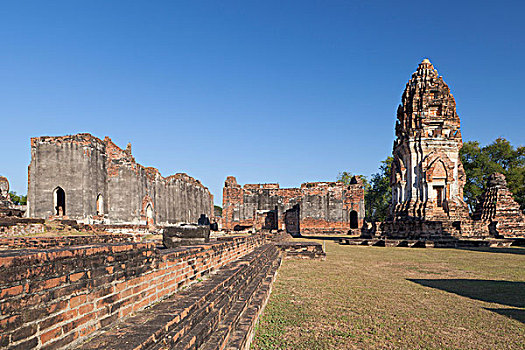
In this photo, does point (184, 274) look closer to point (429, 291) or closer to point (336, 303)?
point (336, 303)

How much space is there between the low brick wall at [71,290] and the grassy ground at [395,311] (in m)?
1.31

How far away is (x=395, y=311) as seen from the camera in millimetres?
4770

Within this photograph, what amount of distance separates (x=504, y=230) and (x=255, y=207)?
1896cm

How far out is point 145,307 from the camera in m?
2.99

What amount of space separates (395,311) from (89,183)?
1944 cm

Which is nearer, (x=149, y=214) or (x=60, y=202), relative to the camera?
(x=60, y=202)

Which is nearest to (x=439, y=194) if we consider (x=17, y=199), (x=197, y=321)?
(x=197, y=321)

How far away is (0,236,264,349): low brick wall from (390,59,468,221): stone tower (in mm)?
18973

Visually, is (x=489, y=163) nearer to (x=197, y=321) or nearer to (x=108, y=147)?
(x=108, y=147)

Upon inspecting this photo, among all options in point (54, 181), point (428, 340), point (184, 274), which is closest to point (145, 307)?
point (184, 274)

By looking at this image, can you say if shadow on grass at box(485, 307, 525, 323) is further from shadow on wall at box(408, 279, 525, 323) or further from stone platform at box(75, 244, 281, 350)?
stone platform at box(75, 244, 281, 350)

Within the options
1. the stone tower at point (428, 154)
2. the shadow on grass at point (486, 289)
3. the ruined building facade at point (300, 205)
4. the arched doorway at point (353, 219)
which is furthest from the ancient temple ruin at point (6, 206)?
the arched doorway at point (353, 219)

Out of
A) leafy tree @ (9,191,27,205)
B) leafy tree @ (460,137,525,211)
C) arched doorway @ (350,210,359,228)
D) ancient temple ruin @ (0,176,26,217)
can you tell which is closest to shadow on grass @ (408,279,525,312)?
ancient temple ruin @ (0,176,26,217)

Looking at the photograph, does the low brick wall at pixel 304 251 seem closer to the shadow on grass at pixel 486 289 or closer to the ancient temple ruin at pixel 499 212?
the shadow on grass at pixel 486 289
